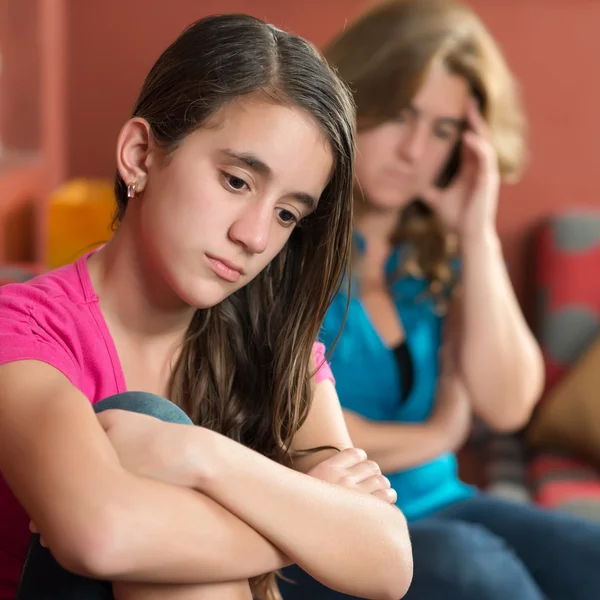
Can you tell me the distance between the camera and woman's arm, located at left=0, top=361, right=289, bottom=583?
0.90 meters

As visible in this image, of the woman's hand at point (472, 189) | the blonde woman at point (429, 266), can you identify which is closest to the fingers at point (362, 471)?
the blonde woman at point (429, 266)

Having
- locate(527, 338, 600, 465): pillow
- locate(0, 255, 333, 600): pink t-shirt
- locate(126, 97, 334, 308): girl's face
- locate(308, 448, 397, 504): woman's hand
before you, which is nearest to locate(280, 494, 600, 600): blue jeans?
locate(308, 448, 397, 504): woman's hand

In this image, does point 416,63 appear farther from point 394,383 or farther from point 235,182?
point 235,182

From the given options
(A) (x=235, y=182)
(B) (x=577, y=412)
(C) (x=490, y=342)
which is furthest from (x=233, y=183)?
(B) (x=577, y=412)

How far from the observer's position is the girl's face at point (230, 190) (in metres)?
1.07

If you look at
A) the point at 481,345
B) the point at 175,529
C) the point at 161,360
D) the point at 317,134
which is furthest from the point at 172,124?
the point at 481,345

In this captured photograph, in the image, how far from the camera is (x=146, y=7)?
277 centimetres

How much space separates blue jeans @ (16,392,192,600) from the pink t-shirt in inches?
3.2

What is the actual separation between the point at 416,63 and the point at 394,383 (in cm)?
58

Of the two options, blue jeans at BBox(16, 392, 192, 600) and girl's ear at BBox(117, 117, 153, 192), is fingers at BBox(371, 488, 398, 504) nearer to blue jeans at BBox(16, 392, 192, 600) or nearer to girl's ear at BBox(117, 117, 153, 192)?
blue jeans at BBox(16, 392, 192, 600)

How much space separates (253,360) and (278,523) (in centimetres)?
34

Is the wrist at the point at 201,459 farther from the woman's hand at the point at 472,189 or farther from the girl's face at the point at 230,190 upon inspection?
the woman's hand at the point at 472,189

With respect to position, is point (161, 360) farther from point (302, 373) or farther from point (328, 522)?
point (328, 522)

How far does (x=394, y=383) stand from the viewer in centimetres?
190
